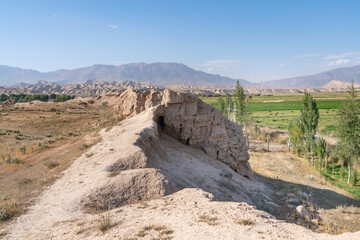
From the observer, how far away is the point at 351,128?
23.3m

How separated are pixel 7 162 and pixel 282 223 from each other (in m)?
17.5

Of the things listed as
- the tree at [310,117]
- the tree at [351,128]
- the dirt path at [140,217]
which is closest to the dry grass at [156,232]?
the dirt path at [140,217]

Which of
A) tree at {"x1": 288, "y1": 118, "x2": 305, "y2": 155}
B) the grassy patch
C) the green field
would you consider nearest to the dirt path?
the grassy patch

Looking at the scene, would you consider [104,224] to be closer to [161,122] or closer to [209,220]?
[209,220]

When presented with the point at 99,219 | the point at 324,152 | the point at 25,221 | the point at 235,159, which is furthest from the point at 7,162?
the point at 324,152

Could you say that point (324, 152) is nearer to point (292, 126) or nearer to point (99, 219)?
point (292, 126)

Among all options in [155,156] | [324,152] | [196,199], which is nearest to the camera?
[196,199]

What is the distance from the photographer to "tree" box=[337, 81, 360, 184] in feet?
76.1

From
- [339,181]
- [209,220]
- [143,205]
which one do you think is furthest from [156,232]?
[339,181]

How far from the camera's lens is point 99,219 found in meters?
6.97

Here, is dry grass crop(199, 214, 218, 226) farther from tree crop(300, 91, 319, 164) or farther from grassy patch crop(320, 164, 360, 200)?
tree crop(300, 91, 319, 164)

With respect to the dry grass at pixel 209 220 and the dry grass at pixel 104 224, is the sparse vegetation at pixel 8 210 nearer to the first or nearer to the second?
the dry grass at pixel 104 224

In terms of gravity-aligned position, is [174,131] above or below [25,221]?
above

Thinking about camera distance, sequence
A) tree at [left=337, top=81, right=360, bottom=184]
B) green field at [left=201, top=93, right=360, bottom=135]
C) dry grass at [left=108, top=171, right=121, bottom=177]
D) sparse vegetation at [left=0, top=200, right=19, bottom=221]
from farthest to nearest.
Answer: green field at [left=201, top=93, right=360, bottom=135] < tree at [left=337, top=81, right=360, bottom=184] < dry grass at [left=108, top=171, right=121, bottom=177] < sparse vegetation at [left=0, top=200, right=19, bottom=221]
